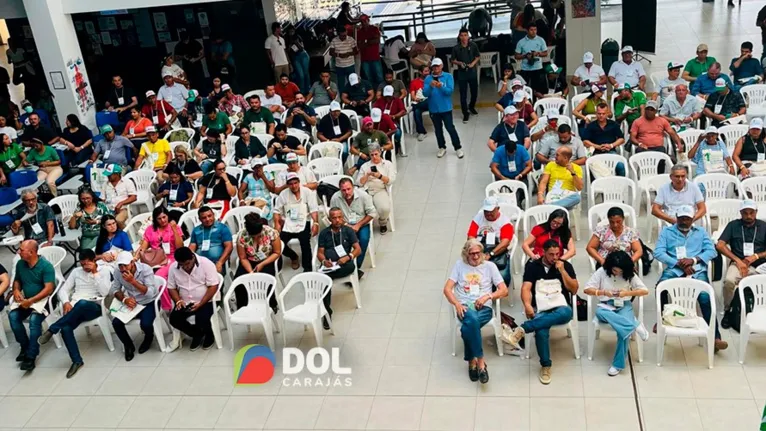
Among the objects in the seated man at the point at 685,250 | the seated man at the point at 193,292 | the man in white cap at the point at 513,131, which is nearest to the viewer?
the seated man at the point at 685,250

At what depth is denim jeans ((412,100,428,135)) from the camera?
39.4 ft

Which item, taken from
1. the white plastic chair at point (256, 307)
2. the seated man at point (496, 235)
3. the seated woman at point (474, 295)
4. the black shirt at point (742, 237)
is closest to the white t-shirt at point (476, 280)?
the seated woman at point (474, 295)

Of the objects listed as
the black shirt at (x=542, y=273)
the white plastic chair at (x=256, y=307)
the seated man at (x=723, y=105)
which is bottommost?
the white plastic chair at (x=256, y=307)

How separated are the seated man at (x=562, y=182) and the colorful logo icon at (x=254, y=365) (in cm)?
337

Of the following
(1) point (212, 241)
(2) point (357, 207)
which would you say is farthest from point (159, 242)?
(2) point (357, 207)

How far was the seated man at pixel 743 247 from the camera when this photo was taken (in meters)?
6.62

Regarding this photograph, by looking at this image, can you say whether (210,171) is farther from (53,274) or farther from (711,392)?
(711,392)

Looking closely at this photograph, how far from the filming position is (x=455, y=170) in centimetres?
1077

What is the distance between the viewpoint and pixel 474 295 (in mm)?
6457

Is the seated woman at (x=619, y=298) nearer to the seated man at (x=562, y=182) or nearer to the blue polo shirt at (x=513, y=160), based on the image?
the seated man at (x=562, y=182)

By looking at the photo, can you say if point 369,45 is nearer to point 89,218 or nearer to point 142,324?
point 89,218

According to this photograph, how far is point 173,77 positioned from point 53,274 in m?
6.13

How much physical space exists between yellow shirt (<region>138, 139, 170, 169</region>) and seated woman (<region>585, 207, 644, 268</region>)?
603cm

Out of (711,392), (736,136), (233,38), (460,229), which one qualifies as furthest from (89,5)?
(711,392)
